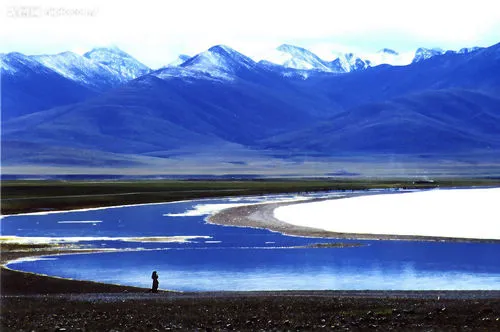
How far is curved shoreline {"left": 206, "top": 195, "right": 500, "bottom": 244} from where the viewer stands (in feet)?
205

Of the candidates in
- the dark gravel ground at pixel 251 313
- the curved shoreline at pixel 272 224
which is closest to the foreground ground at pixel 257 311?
the dark gravel ground at pixel 251 313

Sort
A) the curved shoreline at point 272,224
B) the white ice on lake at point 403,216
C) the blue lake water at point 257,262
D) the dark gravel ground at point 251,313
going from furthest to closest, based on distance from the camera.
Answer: the white ice on lake at point 403,216, the curved shoreline at point 272,224, the blue lake water at point 257,262, the dark gravel ground at point 251,313

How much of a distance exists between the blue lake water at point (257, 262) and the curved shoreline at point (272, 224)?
180 cm

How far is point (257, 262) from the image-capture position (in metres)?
49.9

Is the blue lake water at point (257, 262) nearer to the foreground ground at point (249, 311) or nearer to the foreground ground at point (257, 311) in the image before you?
the foreground ground at point (249, 311)

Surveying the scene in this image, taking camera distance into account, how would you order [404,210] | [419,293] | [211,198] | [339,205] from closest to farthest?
1. [419,293]
2. [404,210]
3. [339,205]
4. [211,198]

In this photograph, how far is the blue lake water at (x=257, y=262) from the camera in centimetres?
4228

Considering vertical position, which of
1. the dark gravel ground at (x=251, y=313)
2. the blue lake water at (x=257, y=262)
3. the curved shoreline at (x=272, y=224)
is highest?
the curved shoreline at (x=272, y=224)

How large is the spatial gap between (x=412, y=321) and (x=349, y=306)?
3400 millimetres

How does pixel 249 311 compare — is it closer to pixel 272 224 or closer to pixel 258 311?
pixel 258 311

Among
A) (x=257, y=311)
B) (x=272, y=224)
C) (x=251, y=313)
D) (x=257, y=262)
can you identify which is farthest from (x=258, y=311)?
→ (x=272, y=224)

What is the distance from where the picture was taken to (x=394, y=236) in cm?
6338

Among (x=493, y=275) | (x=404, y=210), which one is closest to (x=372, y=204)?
(x=404, y=210)

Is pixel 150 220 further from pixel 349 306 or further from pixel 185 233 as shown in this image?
pixel 349 306
